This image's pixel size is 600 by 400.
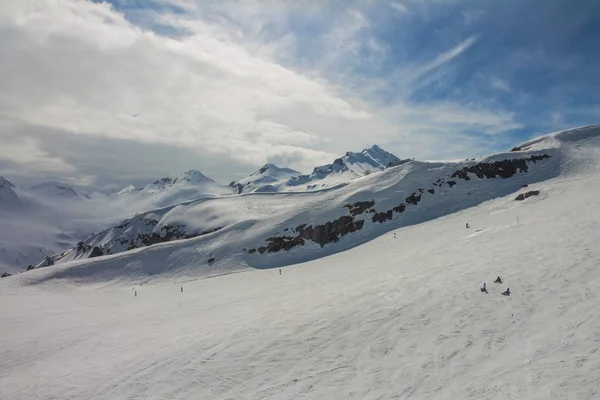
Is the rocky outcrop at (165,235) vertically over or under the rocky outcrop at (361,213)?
over

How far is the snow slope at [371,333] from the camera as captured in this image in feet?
41.8

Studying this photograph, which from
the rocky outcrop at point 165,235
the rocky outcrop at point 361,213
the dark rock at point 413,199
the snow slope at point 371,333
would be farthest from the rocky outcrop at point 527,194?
the rocky outcrop at point 165,235

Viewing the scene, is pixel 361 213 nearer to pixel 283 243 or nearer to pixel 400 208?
pixel 400 208

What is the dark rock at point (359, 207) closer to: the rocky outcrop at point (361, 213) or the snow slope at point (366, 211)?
the rocky outcrop at point (361, 213)

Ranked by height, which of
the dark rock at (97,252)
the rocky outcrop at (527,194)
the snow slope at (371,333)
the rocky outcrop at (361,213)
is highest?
the dark rock at (97,252)

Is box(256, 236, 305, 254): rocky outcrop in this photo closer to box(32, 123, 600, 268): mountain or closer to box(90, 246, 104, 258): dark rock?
box(32, 123, 600, 268): mountain

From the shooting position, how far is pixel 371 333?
1620 centimetres

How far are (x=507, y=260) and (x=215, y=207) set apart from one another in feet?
279

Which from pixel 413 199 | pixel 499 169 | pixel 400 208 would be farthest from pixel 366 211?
pixel 499 169

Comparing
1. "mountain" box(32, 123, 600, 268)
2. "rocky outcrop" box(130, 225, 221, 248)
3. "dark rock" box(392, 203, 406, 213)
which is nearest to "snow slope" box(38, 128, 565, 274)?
"mountain" box(32, 123, 600, 268)

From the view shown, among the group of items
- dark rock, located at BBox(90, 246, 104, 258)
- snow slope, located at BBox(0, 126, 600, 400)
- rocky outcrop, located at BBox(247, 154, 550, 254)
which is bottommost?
snow slope, located at BBox(0, 126, 600, 400)

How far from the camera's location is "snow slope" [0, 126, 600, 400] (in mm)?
12750

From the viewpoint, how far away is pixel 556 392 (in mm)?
10758

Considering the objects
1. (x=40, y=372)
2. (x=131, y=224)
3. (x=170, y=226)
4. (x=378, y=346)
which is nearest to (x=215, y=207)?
(x=170, y=226)
